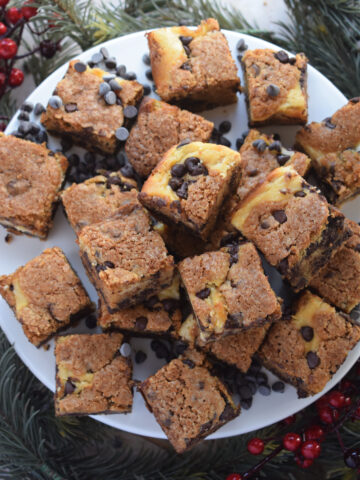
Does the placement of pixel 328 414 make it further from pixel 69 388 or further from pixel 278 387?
pixel 69 388

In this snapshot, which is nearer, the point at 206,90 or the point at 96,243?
the point at 96,243

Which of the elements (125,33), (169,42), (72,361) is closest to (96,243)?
(72,361)

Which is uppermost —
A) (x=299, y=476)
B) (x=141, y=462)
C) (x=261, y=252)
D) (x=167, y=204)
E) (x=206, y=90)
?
(x=206, y=90)

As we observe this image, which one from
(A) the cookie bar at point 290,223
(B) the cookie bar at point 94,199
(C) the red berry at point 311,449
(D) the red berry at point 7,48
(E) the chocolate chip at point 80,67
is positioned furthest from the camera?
(D) the red berry at point 7,48

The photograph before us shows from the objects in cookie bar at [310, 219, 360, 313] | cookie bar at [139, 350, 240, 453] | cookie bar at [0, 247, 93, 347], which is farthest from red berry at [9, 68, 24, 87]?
cookie bar at [310, 219, 360, 313]

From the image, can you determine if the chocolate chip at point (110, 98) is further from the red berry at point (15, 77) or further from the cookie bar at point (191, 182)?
the red berry at point (15, 77)

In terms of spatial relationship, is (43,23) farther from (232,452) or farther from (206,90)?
(232,452)

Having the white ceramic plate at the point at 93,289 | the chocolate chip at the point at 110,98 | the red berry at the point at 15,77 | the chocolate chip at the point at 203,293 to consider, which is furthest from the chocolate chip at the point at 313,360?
the red berry at the point at 15,77
